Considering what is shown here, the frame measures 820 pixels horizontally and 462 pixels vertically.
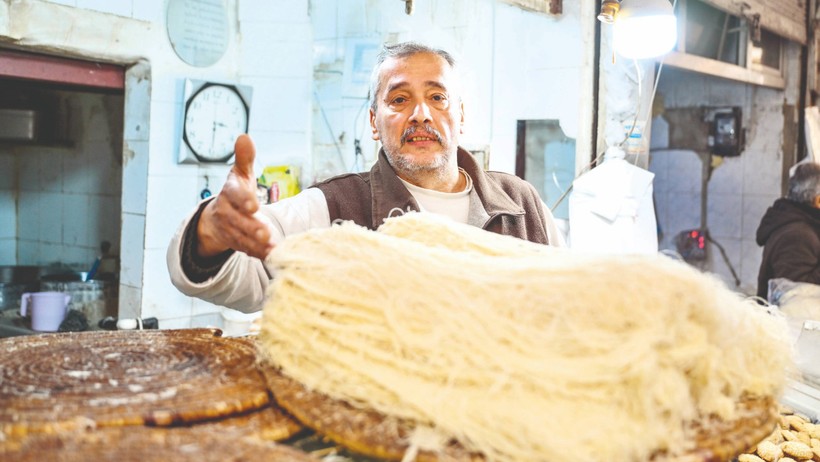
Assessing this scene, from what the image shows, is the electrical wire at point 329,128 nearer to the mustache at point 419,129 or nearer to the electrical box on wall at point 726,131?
the mustache at point 419,129

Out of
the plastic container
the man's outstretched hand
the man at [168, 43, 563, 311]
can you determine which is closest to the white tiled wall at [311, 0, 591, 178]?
the plastic container

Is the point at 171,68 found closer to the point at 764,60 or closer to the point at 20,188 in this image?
the point at 20,188

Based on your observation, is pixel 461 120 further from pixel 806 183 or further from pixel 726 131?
pixel 726 131

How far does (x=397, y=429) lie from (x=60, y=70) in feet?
14.3

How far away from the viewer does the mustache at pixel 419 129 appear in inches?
100.0

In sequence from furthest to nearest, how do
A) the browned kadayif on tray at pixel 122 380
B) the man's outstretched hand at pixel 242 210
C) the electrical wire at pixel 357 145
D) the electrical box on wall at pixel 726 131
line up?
the electrical box on wall at pixel 726 131 < the electrical wire at pixel 357 145 < the man's outstretched hand at pixel 242 210 < the browned kadayif on tray at pixel 122 380

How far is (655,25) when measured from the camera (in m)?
4.45

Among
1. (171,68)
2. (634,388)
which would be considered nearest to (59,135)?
(171,68)

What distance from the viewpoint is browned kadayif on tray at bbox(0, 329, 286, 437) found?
1.11 m

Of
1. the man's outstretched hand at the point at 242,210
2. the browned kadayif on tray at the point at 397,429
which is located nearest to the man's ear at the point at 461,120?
the man's outstretched hand at the point at 242,210

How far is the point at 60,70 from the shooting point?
4.47 m

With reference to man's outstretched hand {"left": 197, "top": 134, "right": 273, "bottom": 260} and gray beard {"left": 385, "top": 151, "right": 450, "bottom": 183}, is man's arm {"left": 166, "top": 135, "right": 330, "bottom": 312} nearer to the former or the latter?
man's outstretched hand {"left": 197, "top": 134, "right": 273, "bottom": 260}

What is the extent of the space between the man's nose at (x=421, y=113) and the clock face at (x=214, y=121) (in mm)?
2894

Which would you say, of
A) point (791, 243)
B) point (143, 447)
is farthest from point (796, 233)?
point (143, 447)
